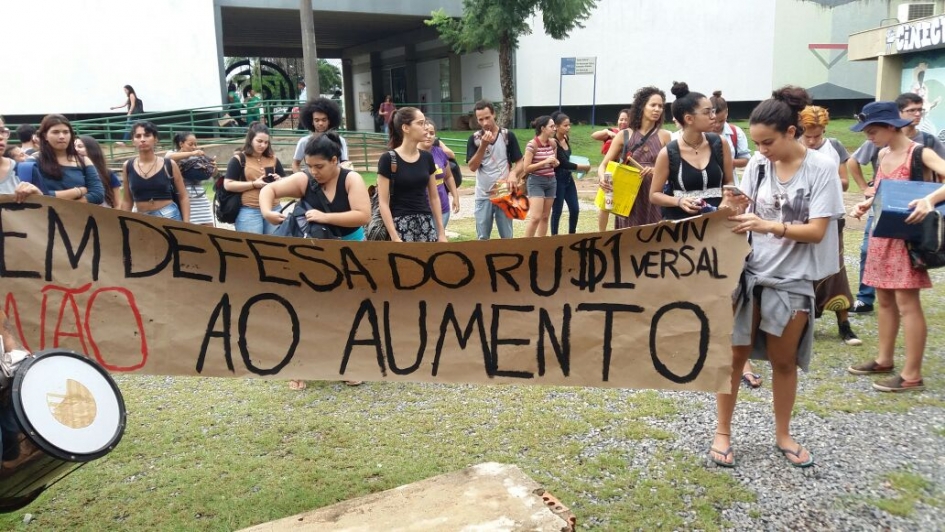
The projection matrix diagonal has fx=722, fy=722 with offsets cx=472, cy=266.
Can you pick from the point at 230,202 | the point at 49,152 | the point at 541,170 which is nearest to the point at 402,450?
the point at 230,202

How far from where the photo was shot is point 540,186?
7.83 meters

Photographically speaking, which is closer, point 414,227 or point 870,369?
point 870,369

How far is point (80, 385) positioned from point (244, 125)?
2045 cm

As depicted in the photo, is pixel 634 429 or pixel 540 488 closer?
pixel 540 488

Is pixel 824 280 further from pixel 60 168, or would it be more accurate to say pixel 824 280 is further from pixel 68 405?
pixel 60 168

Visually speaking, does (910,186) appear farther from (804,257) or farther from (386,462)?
(386,462)

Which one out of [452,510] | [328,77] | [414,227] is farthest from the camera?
[328,77]

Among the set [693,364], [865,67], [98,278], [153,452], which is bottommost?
[153,452]

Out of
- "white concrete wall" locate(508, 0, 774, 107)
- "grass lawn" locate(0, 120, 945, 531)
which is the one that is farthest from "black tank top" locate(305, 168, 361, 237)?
"white concrete wall" locate(508, 0, 774, 107)

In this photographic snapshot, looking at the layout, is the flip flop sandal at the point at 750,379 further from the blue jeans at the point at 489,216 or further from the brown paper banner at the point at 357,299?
the blue jeans at the point at 489,216

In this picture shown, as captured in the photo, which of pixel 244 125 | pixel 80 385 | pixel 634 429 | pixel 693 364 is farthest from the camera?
pixel 244 125

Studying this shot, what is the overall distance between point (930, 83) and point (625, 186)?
18.6 meters

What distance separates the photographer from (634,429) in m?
4.00

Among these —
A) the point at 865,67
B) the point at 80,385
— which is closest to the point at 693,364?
the point at 80,385
